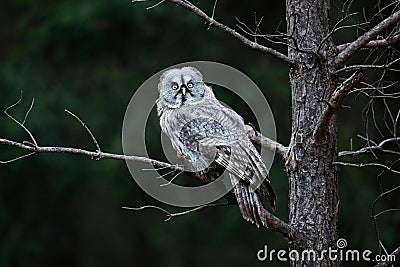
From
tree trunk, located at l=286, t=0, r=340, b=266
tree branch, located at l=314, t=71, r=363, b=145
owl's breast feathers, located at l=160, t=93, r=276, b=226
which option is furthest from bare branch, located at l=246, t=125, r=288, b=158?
tree branch, located at l=314, t=71, r=363, b=145

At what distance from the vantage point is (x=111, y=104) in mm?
7582

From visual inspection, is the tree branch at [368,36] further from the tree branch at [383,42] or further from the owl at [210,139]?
the owl at [210,139]

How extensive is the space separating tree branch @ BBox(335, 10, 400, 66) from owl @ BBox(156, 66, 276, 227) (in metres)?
0.61

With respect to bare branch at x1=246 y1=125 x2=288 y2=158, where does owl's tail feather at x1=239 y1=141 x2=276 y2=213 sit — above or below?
below

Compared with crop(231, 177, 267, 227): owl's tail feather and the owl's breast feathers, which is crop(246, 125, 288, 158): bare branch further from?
crop(231, 177, 267, 227): owl's tail feather

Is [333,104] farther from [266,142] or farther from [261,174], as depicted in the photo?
[266,142]

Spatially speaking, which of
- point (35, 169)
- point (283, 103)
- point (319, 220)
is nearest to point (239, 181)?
point (319, 220)

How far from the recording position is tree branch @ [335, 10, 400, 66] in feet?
9.55

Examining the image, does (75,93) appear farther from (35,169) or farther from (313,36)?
(313,36)

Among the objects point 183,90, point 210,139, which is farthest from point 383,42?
point 183,90

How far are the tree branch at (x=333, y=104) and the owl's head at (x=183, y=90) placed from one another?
110cm

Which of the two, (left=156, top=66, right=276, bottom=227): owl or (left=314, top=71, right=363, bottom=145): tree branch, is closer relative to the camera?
(left=314, top=71, right=363, bottom=145): tree branch

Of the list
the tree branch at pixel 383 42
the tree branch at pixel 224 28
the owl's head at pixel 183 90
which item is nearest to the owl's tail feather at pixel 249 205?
the tree branch at pixel 224 28

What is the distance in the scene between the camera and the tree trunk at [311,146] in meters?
3.12
